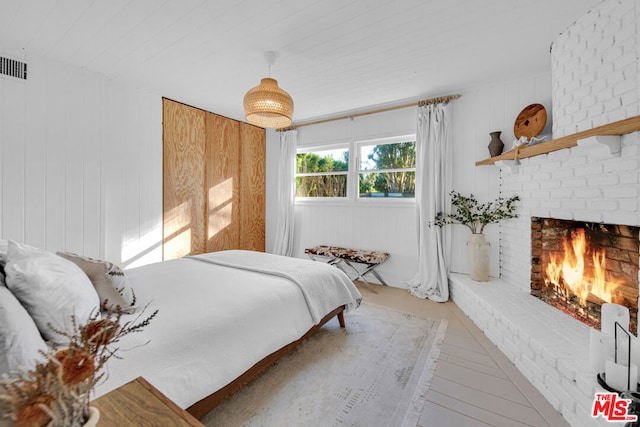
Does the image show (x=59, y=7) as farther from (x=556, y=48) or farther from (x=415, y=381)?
(x=556, y=48)

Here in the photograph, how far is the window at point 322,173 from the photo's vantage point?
4423 mm

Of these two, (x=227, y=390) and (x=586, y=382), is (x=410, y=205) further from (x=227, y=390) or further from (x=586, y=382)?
(x=227, y=390)

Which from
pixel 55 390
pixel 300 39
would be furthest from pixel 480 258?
pixel 55 390

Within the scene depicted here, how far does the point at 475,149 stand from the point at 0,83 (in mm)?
4775

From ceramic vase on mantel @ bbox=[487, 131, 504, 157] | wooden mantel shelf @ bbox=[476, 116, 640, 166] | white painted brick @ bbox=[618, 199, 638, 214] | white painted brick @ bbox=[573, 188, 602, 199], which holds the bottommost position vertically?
white painted brick @ bbox=[618, 199, 638, 214]

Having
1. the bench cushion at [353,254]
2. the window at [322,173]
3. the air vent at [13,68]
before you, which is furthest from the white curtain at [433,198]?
the air vent at [13,68]

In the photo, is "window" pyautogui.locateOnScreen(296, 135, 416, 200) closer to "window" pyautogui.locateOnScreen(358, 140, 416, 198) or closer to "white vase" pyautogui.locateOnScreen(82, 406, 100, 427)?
"window" pyautogui.locateOnScreen(358, 140, 416, 198)

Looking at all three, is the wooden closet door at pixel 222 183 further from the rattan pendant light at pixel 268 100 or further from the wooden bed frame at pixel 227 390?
the wooden bed frame at pixel 227 390

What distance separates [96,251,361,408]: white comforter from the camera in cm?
121

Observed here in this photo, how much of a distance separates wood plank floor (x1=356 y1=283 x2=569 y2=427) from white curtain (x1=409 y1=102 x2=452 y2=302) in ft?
2.95

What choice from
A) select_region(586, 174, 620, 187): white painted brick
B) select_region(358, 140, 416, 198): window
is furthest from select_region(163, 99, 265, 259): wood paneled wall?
select_region(586, 174, 620, 187): white painted brick

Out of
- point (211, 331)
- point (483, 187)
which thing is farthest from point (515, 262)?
point (211, 331)

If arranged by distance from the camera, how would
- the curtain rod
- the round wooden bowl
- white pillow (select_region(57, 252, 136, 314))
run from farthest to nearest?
the curtain rod
the round wooden bowl
white pillow (select_region(57, 252, 136, 314))

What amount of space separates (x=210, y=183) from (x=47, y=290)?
10.5 feet
